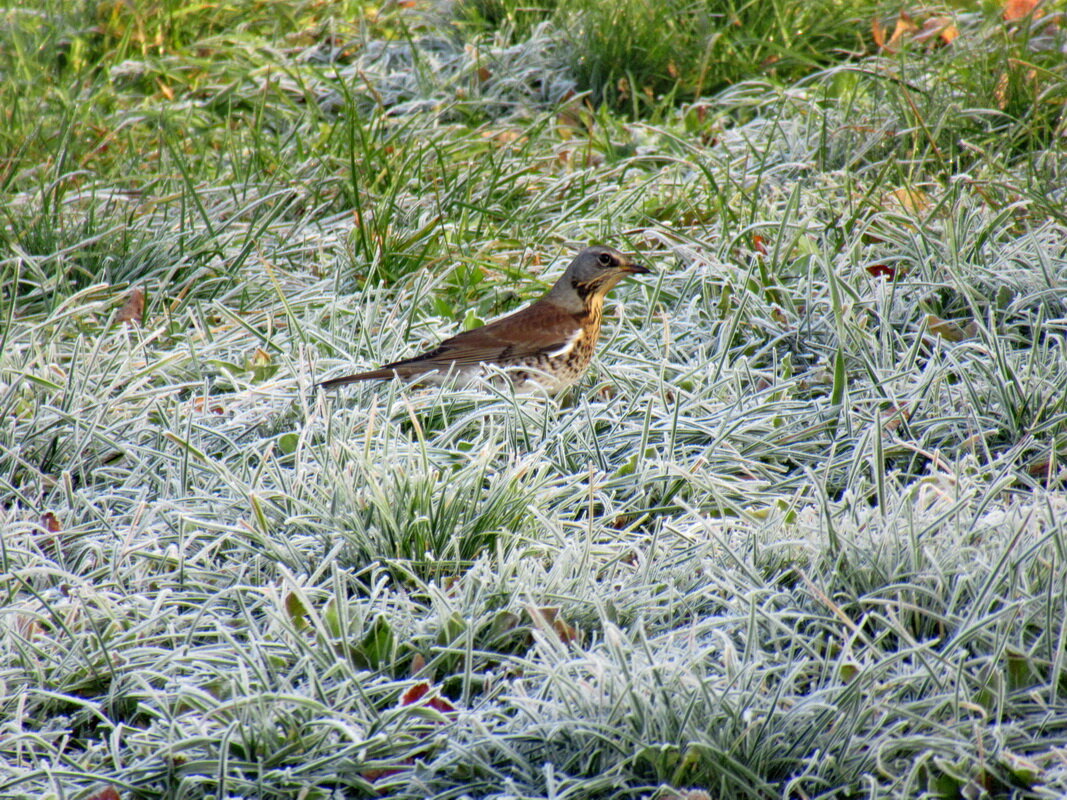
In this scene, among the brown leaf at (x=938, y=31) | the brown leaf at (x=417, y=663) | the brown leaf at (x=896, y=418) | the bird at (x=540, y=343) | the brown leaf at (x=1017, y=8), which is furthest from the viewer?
the brown leaf at (x=938, y=31)

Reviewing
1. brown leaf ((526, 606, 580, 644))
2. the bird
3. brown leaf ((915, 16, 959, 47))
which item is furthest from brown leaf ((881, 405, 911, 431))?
brown leaf ((915, 16, 959, 47))

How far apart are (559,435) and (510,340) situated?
2.62ft

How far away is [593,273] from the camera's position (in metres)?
4.80

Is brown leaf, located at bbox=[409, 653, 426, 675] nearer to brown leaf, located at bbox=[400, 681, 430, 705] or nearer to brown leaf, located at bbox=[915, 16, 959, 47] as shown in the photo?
brown leaf, located at bbox=[400, 681, 430, 705]

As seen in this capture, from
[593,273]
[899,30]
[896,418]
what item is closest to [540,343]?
[593,273]

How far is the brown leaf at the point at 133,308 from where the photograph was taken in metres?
4.98

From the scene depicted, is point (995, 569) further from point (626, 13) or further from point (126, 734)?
point (626, 13)

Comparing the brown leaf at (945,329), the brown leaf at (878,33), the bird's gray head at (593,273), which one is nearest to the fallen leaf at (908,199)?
the brown leaf at (945,329)

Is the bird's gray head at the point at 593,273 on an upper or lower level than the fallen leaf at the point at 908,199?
lower

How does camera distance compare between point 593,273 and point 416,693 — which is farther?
point 593,273

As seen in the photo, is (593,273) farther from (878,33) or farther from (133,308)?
(878,33)

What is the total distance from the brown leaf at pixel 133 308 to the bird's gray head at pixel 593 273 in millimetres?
1852

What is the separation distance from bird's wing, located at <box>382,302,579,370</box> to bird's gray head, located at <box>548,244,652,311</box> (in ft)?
0.48

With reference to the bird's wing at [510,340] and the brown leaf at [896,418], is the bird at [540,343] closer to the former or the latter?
the bird's wing at [510,340]
